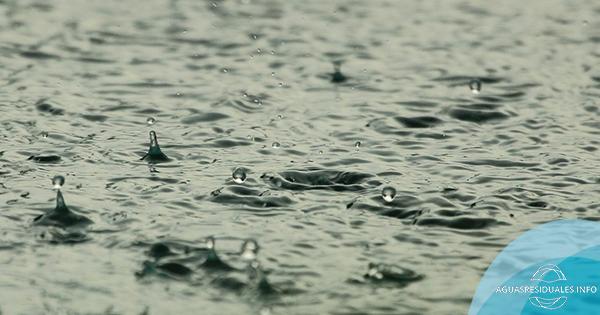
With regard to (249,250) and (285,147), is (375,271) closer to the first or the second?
(249,250)

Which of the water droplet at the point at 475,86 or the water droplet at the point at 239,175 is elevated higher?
the water droplet at the point at 475,86

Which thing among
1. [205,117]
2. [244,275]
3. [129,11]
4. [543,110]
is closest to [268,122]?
[205,117]

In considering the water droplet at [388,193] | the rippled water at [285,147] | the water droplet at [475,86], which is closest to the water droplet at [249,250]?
the rippled water at [285,147]

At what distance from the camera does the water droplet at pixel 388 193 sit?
6.11 meters

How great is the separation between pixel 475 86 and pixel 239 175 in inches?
96.1

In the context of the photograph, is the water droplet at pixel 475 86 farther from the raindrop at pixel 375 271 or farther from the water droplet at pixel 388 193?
the raindrop at pixel 375 271

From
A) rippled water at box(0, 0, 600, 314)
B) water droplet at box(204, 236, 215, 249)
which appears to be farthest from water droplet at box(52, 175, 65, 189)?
water droplet at box(204, 236, 215, 249)

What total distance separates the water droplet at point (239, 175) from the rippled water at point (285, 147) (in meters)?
0.01

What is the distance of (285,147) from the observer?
7012mm

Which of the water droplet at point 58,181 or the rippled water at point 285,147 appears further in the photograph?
the water droplet at point 58,181

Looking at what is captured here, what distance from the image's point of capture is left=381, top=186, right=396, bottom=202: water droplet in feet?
20.1

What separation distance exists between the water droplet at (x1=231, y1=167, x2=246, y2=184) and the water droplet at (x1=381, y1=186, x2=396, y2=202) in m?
0.76

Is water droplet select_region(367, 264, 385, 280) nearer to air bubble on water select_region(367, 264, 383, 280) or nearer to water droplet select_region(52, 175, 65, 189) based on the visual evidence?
air bubble on water select_region(367, 264, 383, 280)

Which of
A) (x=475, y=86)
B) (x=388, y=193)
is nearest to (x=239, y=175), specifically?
(x=388, y=193)
